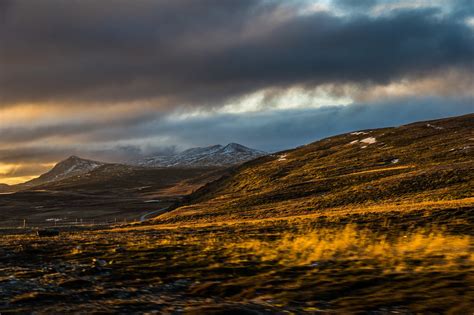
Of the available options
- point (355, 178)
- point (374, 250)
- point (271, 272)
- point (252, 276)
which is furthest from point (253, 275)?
point (355, 178)

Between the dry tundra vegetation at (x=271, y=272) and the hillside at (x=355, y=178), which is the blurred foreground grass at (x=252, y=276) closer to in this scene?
the dry tundra vegetation at (x=271, y=272)

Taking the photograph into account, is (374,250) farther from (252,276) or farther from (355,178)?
(355,178)

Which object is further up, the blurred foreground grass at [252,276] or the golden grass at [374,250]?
the blurred foreground grass at [252,276]

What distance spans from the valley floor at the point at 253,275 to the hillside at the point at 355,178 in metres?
21.4

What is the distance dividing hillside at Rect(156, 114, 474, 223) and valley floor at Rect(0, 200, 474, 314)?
2140 centimetres

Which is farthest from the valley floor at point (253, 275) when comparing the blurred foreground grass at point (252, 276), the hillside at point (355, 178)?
→ the hillside at point (355, 178)

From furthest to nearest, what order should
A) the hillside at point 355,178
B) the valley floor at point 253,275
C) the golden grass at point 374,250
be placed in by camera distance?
the hillside at point 355,178 < the golden grass at point 374,250 < the valley floor at point 253,275

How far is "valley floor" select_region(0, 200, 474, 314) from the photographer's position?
10.7 m

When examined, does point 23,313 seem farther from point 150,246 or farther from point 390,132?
point 390,132

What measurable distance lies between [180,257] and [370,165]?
10667cm

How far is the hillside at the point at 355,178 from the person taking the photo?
224ft

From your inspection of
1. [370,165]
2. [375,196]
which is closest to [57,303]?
[375,196]

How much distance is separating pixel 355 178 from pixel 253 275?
83.0m

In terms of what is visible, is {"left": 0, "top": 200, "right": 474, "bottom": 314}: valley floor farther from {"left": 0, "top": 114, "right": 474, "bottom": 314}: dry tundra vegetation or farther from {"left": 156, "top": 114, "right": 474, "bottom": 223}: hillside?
{"left": 156, "top": 114, "right": 474, "bottom": 223}: hillside
